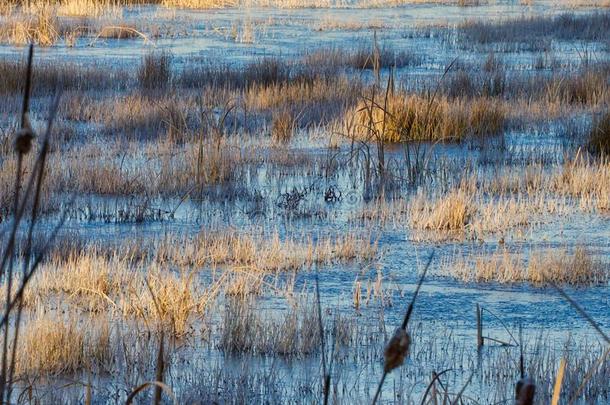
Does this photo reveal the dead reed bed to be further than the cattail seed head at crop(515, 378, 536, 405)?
Yes

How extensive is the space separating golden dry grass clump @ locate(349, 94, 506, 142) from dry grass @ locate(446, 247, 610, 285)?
16.2ft

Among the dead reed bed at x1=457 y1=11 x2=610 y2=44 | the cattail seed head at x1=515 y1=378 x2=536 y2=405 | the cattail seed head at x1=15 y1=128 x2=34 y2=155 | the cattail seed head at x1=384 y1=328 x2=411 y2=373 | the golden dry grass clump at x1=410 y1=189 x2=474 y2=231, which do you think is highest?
the cattail seed head at x1=15 y1=128 x2=34 y2=155

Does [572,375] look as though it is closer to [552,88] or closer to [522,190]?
[522,190]

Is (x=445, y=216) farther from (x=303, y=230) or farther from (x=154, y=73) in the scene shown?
(x=154, y=73)

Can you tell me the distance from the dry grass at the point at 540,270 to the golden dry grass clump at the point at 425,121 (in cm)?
495

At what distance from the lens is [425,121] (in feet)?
39.3

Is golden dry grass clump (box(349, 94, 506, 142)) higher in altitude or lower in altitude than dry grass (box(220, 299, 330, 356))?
lower

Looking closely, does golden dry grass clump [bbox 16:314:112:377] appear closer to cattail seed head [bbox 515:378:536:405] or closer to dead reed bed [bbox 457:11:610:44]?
cattail seed head [bbox 515:378:536:405]

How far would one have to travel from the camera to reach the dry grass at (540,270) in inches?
256

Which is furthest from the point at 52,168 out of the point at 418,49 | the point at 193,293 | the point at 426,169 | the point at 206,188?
the point at 418,49

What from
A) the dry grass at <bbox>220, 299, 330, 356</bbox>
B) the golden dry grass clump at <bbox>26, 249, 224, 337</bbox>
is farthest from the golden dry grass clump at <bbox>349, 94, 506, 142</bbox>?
the dry grass at <bbox>220, 299, 330, 356</bbox>

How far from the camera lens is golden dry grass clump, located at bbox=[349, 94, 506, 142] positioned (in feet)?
38.9

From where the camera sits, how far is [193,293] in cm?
593

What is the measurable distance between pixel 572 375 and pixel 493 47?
16831mm
